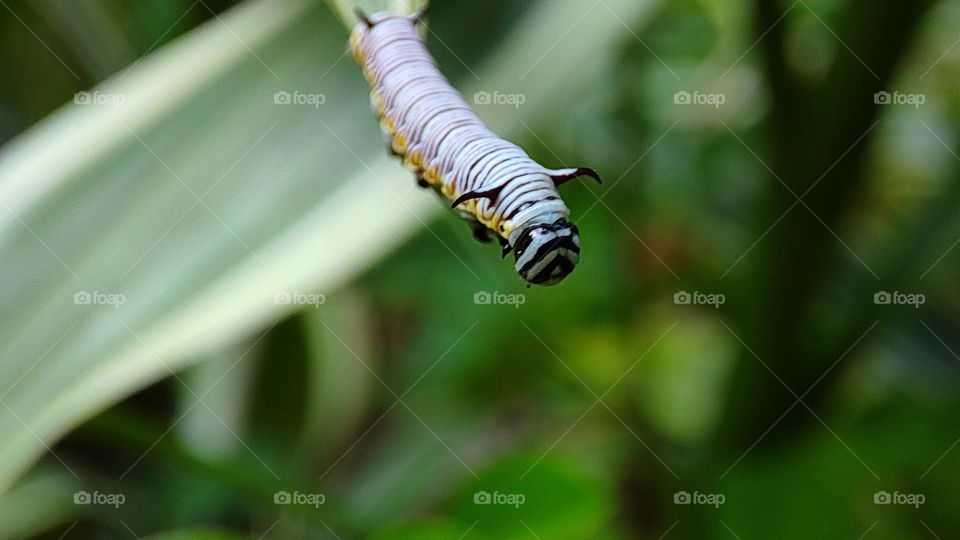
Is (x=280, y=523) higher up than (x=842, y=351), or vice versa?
(x=842, y=351)

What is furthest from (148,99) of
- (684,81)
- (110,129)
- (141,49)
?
(684,81)

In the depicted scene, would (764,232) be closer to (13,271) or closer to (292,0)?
(292,0)

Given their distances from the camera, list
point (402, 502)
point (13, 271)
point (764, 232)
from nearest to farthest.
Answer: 1. point (13, 271)
2. point (764, 232)
3. point (402, 502)
